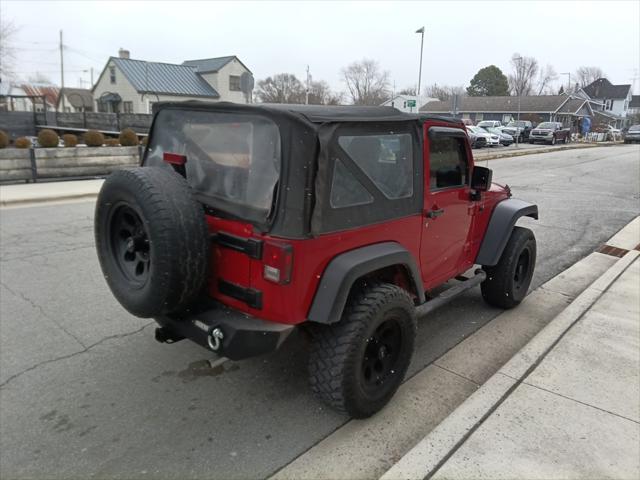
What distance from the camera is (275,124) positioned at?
8.86 feet

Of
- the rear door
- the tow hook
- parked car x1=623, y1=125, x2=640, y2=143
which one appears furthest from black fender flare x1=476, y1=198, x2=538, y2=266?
parked car x1=623, y1=125, x2=640, y2=143

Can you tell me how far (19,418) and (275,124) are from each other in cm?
242

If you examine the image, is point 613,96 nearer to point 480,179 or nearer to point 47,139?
point 47,139

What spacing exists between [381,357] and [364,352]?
0.21 metres

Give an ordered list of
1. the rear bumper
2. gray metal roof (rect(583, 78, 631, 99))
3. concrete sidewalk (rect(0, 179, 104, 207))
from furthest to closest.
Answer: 1. gray metal roof (rect(583, 78, 631, 99))
2. concrete sidewalk (rect(0, 179, 104, 207))
3. the rear bumper

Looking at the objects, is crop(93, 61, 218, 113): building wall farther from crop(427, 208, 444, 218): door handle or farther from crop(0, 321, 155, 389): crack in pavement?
crop(427, 208, 444, 218): door handle

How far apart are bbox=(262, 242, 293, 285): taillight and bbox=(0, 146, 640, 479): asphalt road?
3.38 feet

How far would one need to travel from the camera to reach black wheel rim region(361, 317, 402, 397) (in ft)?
10.1

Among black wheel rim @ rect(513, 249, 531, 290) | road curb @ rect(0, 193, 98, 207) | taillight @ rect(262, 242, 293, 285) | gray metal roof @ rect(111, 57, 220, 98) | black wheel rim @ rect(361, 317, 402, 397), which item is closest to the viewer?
taillight @ rect(262, 242, 293, 285)

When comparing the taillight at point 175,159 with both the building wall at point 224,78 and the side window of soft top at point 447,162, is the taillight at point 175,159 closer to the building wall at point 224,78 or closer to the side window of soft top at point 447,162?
the side window of soft top at point 447,162

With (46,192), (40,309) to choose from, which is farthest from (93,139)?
(40,309)

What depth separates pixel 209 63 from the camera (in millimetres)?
46500

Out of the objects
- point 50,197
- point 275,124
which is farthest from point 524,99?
point 275,124

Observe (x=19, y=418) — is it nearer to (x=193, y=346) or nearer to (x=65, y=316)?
(x=193, y=346)
